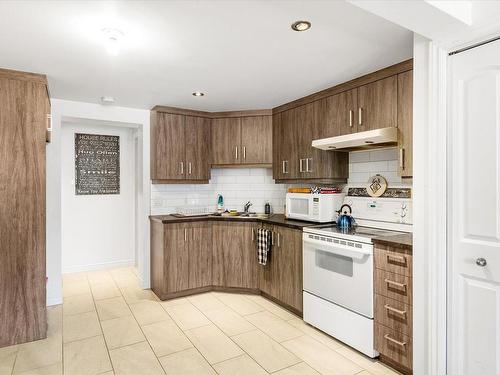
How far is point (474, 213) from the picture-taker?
1736mm

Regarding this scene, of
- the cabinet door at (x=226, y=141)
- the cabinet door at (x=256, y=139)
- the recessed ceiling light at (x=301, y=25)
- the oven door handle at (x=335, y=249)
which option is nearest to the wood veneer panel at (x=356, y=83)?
the cabinet door at (x=256, y=139)

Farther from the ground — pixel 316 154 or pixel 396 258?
pixel 316 154

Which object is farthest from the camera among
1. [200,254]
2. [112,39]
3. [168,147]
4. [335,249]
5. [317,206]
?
→ [168,147]

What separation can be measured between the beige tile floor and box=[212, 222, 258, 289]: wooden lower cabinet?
21 cm

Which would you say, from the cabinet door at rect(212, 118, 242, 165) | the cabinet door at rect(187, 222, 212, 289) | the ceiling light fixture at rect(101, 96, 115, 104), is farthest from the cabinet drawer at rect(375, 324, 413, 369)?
the ceiling light fixture at rect(101, 96, 115, 104)

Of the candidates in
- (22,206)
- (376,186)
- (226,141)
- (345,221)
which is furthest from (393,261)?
(22,206)

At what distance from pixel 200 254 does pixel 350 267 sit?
6.20 ft

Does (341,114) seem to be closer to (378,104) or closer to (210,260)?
(378,104)

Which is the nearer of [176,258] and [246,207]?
[176,258]

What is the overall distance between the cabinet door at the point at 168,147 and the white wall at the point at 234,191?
335mm

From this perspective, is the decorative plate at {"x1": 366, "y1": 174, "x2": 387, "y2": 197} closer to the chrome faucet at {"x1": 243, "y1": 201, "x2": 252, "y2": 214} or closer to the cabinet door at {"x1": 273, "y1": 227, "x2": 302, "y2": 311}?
the cabinet door at {"x1": 273, "y1": 227, "x2": 302, "y2": 311}

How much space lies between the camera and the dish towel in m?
3.53

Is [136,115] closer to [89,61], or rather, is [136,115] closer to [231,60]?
[89,61]

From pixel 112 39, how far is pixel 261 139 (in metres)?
2.32
